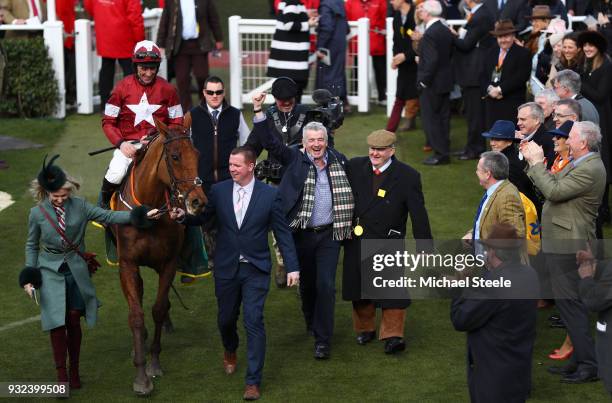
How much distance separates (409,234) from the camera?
521 inches

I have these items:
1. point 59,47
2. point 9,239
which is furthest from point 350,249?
point 59,47

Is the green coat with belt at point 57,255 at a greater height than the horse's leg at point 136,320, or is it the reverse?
the green coat with belt at point 57,255

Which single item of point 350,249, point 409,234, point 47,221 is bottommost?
point 409,234

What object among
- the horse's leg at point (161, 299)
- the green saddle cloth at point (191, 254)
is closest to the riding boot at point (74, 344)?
the horse's leg at point (161, 299)

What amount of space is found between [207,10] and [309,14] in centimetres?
147

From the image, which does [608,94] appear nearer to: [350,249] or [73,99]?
[350,249]

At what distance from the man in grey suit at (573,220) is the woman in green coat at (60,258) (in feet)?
9.92

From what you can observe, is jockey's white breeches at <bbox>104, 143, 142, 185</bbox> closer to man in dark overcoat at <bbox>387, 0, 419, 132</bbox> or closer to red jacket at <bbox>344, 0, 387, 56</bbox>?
man in dark overcoat at <bbox>387, 0, 419, 132</bbox>

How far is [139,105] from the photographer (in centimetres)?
1035

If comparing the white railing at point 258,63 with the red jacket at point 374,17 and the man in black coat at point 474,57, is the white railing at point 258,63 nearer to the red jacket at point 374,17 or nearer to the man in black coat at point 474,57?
the red jacket at point 374,17

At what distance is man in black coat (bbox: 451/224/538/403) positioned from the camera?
24.0ft

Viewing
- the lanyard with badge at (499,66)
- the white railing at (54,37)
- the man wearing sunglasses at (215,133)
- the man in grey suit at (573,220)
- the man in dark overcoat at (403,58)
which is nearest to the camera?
the man in grey suit at (573,220)

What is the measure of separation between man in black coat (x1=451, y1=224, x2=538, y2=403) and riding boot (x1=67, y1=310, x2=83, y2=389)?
3.05 metres

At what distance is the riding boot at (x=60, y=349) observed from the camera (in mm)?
8938
